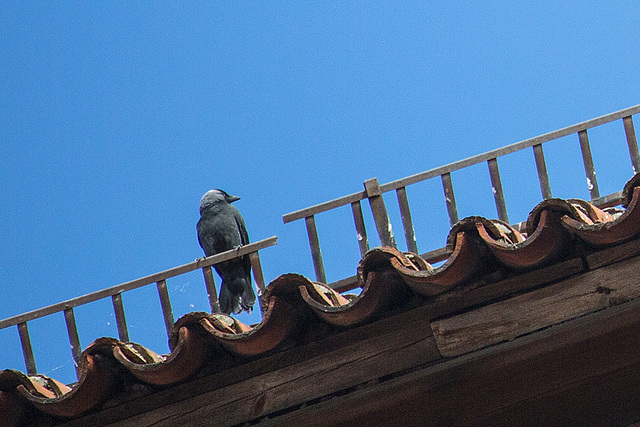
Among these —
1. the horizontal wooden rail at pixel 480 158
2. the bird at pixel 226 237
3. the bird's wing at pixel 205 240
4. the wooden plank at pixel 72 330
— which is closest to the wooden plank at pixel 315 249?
the horizontal wooden rail at pixel 480 158

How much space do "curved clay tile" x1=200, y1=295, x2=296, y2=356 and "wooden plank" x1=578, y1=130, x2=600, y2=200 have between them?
2922 millimetres

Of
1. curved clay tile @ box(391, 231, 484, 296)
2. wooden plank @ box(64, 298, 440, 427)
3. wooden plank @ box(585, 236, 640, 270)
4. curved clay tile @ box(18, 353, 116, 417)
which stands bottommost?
wooden plank @ box(64, 298, 440, 427)

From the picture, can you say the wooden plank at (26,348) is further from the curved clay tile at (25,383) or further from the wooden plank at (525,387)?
the wooden plank at (525,387)

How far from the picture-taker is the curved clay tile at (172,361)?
2314 millimetres

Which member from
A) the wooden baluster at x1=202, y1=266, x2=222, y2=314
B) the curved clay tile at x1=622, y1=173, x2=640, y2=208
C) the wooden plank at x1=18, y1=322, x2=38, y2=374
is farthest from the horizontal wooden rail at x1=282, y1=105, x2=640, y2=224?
the curved clay tile at x1=622, y1=173, x2=640, y2=208

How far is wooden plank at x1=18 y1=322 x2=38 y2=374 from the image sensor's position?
14.3 ft

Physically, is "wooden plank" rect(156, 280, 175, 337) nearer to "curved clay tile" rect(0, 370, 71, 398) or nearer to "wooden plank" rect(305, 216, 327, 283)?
"wooden plank" rect(305, 216, 327, 283)

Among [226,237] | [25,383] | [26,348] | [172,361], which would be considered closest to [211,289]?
[26,348]

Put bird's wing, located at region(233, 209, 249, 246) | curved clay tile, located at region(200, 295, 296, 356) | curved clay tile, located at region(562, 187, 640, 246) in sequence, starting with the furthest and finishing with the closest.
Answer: bird's wing, located at region(233, 209, 249, 246), curved clay tile, located at region(200, 295, 296, 356), curved clay tile, located at region(562, 187, 640, 246)

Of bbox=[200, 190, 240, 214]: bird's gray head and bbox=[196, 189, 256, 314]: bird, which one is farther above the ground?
bbox=[200, 190, 240, 214]: bird's gray head

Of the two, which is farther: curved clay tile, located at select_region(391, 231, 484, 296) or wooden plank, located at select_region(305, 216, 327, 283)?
wooden plank, located at select_region(305, 216, 327, 283)

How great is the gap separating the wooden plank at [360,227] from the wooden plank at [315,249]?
0.22 meters

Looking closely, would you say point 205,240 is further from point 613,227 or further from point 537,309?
point 613,227

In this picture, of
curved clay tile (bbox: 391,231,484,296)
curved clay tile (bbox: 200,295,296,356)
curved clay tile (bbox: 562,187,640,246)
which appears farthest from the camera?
curved clay tile (bbox: 200,295,296,356)
